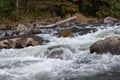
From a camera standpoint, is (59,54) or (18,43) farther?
(18,43)

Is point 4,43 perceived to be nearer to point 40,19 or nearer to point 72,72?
point 72,72

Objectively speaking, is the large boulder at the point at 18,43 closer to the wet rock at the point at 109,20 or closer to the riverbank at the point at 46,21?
the riverbank at the point at 46,21

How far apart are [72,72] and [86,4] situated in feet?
72.5

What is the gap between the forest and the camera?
32.1 meters

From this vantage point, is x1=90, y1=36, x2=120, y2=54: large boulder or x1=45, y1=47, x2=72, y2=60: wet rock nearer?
x1=45, y1=47, x2=72, y2=60: wet rock

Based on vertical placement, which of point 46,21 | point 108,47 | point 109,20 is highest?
point 108,47

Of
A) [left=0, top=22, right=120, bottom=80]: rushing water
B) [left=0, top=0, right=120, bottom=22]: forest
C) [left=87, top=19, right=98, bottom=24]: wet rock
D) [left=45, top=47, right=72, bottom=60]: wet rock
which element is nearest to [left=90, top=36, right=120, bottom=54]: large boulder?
[left=0, top=22, right=120, bottom=80]: rushing water

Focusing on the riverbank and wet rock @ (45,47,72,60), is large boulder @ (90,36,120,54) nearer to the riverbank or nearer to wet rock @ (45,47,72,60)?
wet rock @ (45,47,72,60)

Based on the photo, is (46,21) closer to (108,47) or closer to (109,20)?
(109,20)

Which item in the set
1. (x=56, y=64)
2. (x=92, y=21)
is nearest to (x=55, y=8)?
(x=92, y=21)

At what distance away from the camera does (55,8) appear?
110ft

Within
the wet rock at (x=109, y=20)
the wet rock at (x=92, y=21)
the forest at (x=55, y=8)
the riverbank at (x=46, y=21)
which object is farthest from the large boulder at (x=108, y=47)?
the forest at (x=55, y=8)

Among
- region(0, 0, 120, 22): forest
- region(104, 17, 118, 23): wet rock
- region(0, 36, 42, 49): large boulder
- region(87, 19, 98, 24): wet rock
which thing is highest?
region(0, 36, 42, 49): large boulder

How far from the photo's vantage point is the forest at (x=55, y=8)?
32103 millimetres
